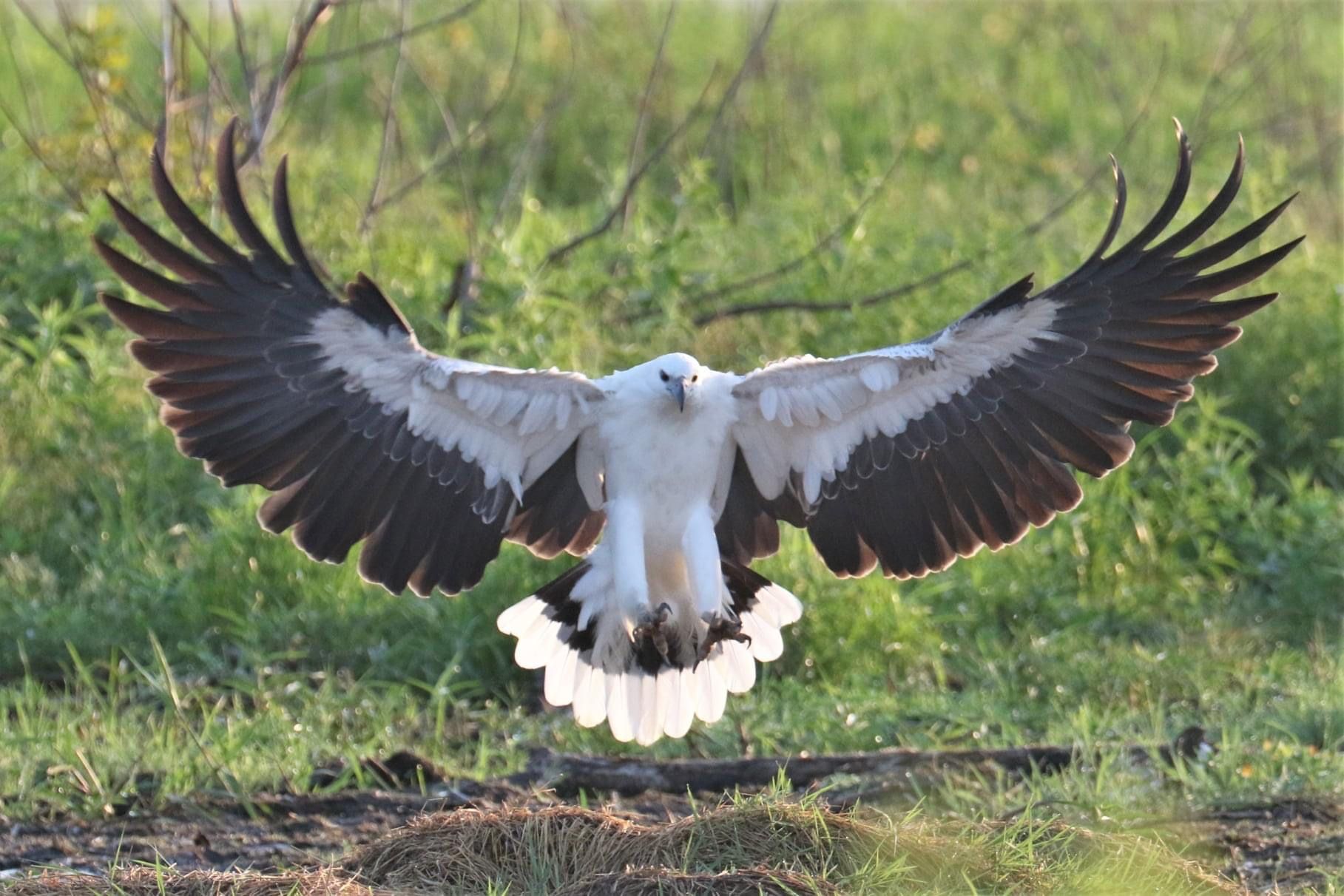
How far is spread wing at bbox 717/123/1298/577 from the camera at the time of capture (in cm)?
461

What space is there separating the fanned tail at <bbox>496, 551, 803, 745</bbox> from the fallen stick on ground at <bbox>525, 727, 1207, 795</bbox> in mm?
125

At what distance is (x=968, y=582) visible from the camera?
6473mm

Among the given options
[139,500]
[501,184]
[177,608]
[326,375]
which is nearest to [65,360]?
[139,500]

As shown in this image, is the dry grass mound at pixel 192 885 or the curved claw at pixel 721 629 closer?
the dry grass mound at pixel 192 885

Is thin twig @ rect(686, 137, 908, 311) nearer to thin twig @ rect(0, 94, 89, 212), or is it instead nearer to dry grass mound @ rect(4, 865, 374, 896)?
thin twig @ rect(0, 94, 89, 212)

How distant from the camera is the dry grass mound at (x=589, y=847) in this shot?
12.6 feet

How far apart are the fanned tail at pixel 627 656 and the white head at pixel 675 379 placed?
59 centimetres

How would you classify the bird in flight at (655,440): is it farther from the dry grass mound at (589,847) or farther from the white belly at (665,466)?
the dry grass mound at (589,847)

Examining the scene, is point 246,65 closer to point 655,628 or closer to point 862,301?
point 862,301

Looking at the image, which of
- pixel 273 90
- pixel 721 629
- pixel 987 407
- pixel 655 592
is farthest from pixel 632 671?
pixel 273 90

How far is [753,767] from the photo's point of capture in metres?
4.85

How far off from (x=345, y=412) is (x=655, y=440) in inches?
32.6

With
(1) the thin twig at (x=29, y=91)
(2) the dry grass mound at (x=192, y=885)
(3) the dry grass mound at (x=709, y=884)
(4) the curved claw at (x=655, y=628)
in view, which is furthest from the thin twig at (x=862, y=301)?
(2) the dry grass mound at (x=192, y=885)

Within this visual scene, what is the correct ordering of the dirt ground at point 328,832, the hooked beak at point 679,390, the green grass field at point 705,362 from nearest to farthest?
the dirt ground at point 328,832 → the hooked beak at point 679,390 → the green grass field at point 705,362
